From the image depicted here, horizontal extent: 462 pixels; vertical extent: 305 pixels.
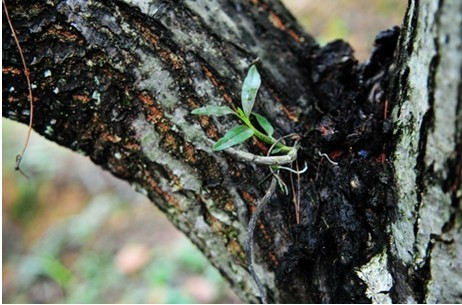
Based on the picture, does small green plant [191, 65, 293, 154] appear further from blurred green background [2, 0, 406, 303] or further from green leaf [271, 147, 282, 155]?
blurred green background [2, 0, 406, 303]

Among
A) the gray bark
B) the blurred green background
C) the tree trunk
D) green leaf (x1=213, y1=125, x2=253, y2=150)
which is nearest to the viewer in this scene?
the gray bark

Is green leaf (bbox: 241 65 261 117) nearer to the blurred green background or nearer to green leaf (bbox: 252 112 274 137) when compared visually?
green leaf (bbox: 252 112 274 137)

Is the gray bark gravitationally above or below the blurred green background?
above

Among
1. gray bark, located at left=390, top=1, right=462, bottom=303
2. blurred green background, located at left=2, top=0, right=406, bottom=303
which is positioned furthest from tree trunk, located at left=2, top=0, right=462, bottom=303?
blurred green background, located at left=2, top=0, right=406, bottom=303

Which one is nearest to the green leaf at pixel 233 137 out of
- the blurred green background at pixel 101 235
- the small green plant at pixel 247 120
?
the small green plant at pixel 247 120

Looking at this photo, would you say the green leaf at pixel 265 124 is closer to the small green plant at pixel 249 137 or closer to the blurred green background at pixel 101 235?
the small green plant at pixel 249 137

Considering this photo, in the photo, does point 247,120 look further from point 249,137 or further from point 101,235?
point 101,235

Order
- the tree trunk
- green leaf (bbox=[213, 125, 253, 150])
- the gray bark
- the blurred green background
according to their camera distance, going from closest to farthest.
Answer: the gray bark → the tree trunk → green leaf (bbox=[213, 125, 253, 150]) → the blurred green background

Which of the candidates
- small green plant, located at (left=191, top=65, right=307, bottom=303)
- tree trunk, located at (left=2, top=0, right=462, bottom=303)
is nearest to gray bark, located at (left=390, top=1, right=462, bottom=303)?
tree trunk, located at (left=2, top=0, right=462, bottom=303)

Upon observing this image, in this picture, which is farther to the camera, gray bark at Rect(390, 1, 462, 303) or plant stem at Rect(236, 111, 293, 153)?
plant stem at Rect(236, 111, 293, 153)
